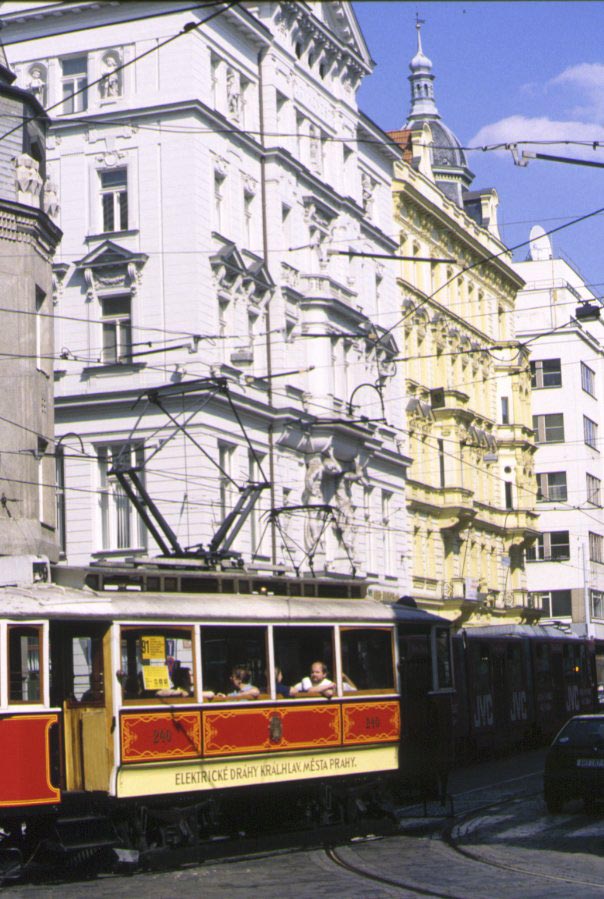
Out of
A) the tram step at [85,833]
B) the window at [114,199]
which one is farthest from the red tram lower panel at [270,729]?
the window at [114,199]

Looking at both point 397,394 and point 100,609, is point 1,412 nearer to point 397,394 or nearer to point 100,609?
point 100,609

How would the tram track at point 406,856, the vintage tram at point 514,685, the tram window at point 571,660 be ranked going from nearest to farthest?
1. the tram track at point 406,856
2. the vintage tram at point 514,685
3. the tram window at point 571,660

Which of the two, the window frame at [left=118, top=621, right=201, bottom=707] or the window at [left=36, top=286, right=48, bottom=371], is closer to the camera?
the window frame at [left=118, top=621, right=201, bottom=707]

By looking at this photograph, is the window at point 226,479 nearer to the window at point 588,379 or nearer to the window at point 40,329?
the window at point 40,329

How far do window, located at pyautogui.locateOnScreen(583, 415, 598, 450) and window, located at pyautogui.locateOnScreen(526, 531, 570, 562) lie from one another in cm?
522

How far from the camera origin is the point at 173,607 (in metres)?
15.9

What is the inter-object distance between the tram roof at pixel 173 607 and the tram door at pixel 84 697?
193 millimetres

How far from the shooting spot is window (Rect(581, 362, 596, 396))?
8044 cm

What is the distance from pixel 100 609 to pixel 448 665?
6.63m

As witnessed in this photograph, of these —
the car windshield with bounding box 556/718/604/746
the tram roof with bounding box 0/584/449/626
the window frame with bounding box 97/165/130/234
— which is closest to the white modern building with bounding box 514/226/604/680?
the window frame with bounding box 97/165/130/234

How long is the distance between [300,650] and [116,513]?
21.4m

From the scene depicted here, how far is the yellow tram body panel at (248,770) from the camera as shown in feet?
50.0

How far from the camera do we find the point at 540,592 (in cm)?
7756

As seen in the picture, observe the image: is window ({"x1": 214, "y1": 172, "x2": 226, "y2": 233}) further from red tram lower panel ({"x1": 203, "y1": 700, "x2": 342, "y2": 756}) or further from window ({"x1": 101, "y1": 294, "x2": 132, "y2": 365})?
red tram lower panel ({"x1": 203, "y1": 700, "x2": 342, "y2": 756})
